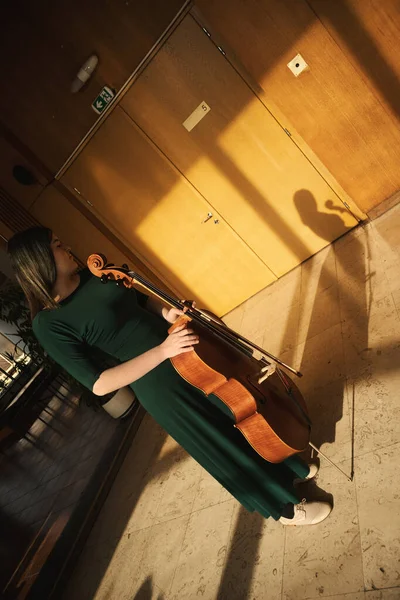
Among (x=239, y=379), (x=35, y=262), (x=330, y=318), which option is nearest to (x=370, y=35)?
(x=330, y=318)

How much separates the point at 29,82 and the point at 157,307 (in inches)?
97.9

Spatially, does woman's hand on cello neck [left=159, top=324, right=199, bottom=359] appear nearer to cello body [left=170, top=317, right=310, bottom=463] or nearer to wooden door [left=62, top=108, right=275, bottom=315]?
cello body [left=170, top=317, right=310, bottom=463]

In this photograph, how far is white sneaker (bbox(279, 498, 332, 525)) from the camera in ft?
5.06

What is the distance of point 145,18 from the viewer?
2.66m

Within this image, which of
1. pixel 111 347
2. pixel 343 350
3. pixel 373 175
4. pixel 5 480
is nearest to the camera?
pixel 111 347

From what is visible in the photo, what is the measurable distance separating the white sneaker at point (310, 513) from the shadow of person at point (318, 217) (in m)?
2.33

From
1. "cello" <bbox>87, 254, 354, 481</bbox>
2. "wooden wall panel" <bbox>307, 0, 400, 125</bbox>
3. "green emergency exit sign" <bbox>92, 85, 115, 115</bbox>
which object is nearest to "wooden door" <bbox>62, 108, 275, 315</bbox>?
"green emergency exit sign" <bbox>92, 85, 115, 115</bbox>

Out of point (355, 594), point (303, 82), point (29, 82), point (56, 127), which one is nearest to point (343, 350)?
point (355, 594)

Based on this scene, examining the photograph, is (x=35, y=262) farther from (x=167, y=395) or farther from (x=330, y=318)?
(x=330, y=318)

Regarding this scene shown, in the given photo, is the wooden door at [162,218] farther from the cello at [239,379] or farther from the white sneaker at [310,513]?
the white sneaker at [310,513]

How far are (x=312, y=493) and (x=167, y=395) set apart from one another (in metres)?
0.86

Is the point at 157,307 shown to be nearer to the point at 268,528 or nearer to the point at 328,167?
the point at 268,528

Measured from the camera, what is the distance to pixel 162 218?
345 cm

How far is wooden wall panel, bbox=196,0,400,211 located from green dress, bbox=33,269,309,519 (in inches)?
85.8
